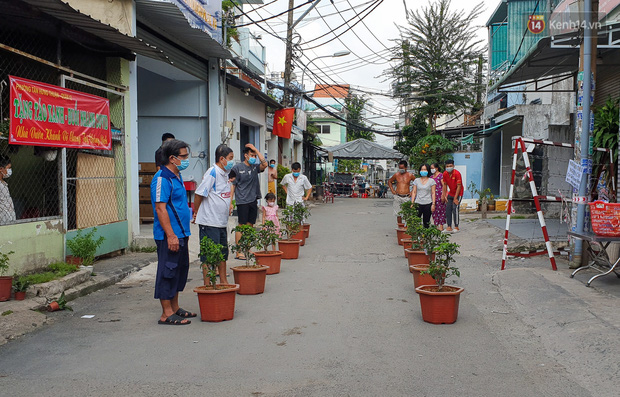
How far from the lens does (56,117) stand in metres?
8.06

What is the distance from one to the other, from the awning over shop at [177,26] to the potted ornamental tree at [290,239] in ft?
14.8

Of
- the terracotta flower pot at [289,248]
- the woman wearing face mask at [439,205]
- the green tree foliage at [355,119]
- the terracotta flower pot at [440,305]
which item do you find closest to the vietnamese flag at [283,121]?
the woman wearing face mask at [439,205]

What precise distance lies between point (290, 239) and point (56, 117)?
198 inches

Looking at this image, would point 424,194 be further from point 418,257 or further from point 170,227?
point 170,227

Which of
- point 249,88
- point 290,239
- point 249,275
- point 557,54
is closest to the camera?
point 249,275

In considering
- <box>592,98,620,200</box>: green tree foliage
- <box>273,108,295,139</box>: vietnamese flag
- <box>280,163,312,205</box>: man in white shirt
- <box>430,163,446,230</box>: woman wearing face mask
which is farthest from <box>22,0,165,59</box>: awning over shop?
<box>273,108,295,139</box>: vietnamese flag

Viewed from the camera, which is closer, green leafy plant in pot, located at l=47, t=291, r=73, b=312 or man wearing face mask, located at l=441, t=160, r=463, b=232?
green leafy plant in pot, located at l=47, t=291, r=73, b=312

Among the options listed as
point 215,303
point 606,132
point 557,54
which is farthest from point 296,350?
point 557,54

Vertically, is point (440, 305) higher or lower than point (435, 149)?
lower

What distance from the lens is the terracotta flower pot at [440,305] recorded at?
583 centimetres

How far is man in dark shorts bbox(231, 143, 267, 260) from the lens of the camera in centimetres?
1005

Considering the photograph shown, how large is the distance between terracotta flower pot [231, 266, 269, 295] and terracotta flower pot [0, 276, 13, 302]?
8.76 ft

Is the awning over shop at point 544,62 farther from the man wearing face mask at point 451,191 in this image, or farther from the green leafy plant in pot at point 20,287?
the green leafy plant in pot at point 20,287

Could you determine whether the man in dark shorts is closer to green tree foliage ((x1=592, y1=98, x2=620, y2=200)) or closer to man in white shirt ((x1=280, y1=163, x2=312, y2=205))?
man in white shirt ((x1=280, y1=163, x2=312, y2=205))
